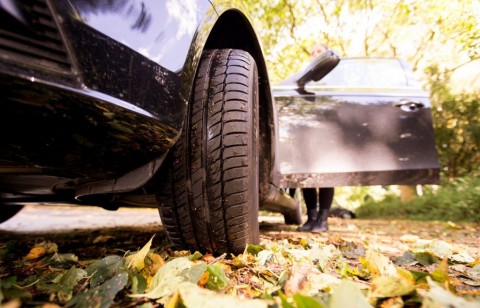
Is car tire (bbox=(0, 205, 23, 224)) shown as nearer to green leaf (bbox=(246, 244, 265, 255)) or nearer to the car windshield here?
green leaf (bbox=(246, 244, 265, 255))

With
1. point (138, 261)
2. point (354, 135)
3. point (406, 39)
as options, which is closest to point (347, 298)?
point (138, 261)

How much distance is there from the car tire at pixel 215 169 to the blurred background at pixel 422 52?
13.2ft

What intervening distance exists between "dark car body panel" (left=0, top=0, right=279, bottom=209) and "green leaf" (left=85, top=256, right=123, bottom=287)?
248 millimetres

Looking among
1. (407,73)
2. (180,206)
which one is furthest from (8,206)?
(407,73)

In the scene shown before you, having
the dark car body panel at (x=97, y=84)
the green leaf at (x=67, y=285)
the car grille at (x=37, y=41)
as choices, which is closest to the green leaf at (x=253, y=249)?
the dark car body panel at (x=97, y=84)

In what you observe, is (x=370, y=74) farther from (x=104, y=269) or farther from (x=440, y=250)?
(x=104, y=269)

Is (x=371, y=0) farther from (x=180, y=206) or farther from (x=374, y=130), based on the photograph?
(x=180, y=206)

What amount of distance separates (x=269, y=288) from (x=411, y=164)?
2.08m

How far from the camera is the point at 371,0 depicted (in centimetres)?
824

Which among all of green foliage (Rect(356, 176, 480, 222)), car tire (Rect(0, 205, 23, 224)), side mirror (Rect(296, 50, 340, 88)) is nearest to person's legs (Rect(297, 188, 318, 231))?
side mirror (Rect(296, 50, 340, 88))

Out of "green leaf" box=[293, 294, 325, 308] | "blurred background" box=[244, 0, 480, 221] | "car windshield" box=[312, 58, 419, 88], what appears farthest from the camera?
"blurred background" box=[244, 0, 480, 221]

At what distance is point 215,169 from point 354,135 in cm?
176

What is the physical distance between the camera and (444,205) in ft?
18.3

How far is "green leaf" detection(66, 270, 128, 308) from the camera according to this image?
2.35 ft
